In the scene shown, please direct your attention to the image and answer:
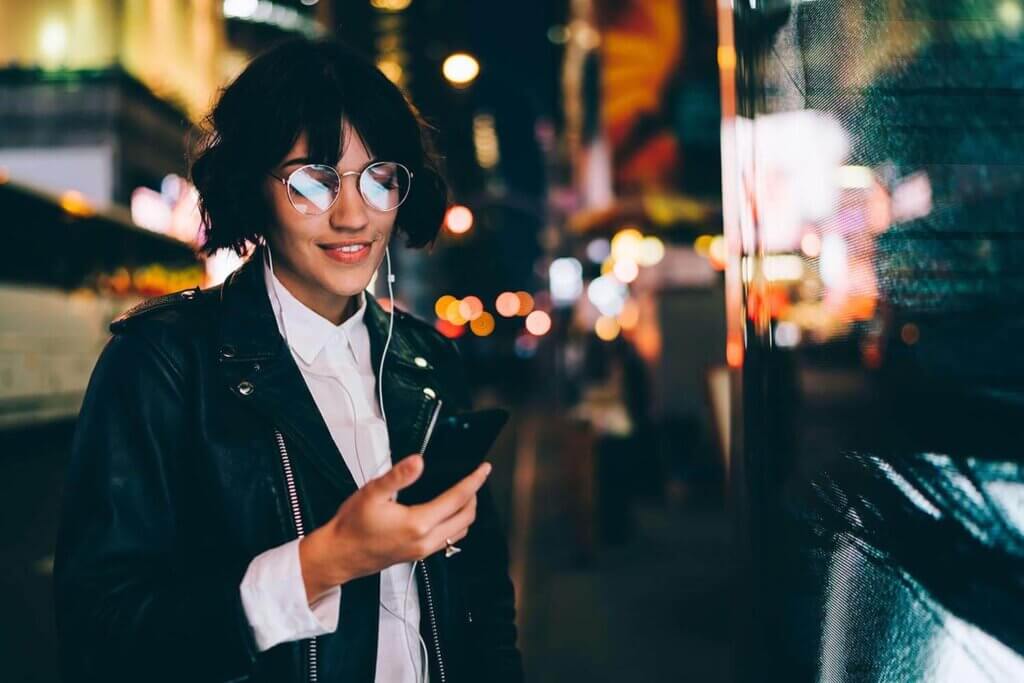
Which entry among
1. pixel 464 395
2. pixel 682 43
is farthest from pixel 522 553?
pixel 682 43

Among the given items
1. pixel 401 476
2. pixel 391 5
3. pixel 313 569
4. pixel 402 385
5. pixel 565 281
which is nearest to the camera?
pixel 401 476

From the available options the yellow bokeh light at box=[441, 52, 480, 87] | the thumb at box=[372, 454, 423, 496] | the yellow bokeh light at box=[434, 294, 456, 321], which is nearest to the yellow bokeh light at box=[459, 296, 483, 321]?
the yellow bokeh light at box=[434, 294, 456, 321]

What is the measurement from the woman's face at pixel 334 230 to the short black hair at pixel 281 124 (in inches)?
0.9

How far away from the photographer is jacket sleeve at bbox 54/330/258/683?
4.54 feet

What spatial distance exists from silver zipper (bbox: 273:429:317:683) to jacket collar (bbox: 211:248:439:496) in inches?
0.8

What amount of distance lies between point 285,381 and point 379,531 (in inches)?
19.1

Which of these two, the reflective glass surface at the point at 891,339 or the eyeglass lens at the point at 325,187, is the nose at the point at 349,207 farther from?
Result: the reflective glass surface at the point at 891,339

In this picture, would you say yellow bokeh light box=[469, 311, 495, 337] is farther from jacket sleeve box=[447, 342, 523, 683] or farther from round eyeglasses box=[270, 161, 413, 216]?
round eyeglasses box=[270, 161, 413, 216]

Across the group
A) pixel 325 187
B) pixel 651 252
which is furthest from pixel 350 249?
pixel 651 252

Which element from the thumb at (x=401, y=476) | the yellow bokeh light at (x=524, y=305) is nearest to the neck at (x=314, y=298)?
the thumb at (x=401, y=476)

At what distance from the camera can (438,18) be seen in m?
76.2

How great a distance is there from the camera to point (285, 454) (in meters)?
1.61

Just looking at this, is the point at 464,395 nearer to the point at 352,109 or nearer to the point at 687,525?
the point at 352,109

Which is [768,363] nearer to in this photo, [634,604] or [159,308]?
[159,308]
